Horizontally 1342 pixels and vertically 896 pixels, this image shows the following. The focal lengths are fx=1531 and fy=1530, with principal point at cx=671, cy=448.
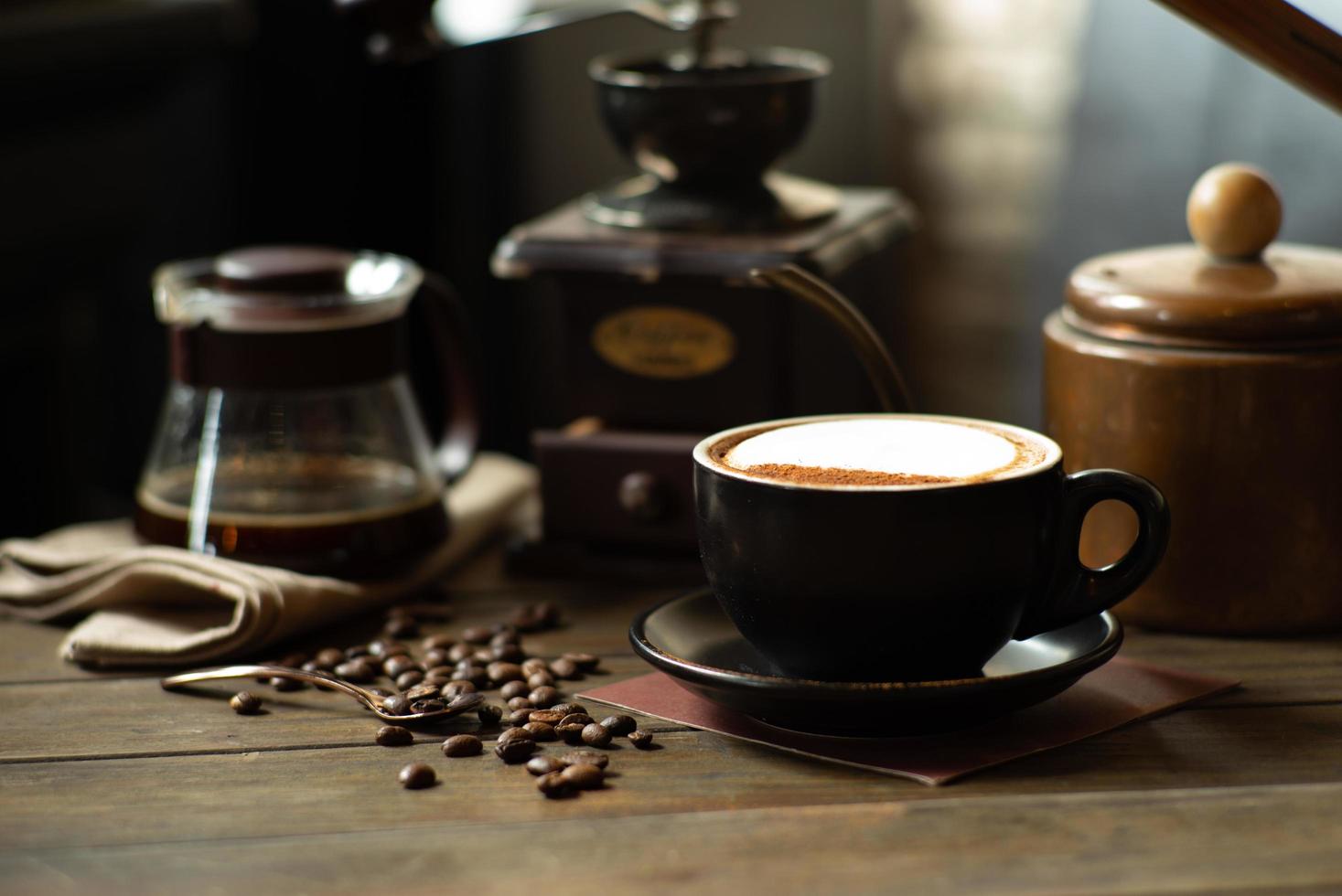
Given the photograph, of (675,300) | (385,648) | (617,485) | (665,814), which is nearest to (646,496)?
(617,485)

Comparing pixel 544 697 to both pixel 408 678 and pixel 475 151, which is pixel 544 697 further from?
pixel 475 151

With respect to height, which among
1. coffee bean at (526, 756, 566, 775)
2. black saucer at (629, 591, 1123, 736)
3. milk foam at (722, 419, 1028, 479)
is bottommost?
coffee bean at (526, 756, 566, 775)

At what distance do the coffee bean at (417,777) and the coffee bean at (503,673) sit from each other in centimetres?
17

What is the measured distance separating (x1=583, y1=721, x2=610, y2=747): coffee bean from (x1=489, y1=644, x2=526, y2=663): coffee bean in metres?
0.17

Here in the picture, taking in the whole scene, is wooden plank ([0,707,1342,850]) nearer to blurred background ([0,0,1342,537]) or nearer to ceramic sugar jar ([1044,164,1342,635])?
ceramic sugar jar ([1044,164,1342,635])

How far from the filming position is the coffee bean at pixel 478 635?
3.69ft

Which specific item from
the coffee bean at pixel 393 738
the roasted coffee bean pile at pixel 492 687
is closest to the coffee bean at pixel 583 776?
the roasted coffee bean pile at pixel 492 687

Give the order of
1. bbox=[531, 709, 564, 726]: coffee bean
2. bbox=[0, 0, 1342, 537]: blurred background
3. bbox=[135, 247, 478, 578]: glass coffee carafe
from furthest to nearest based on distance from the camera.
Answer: bbox=[0, 0, 1342, 537]: blurred background, bbox=[135, 247, 478, 578]: glass coffee carafe, bbox=[531, 709, 564, 726]: coffee bean

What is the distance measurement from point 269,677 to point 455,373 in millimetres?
425

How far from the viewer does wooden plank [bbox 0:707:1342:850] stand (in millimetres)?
811

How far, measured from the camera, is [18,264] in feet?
A: 7.31

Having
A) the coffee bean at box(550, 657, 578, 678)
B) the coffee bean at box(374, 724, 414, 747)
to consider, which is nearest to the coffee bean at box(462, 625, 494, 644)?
the coffee bean at box(550, 657, 578, 678)

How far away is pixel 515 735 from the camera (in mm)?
897

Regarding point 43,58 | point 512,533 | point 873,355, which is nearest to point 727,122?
point 873,355
